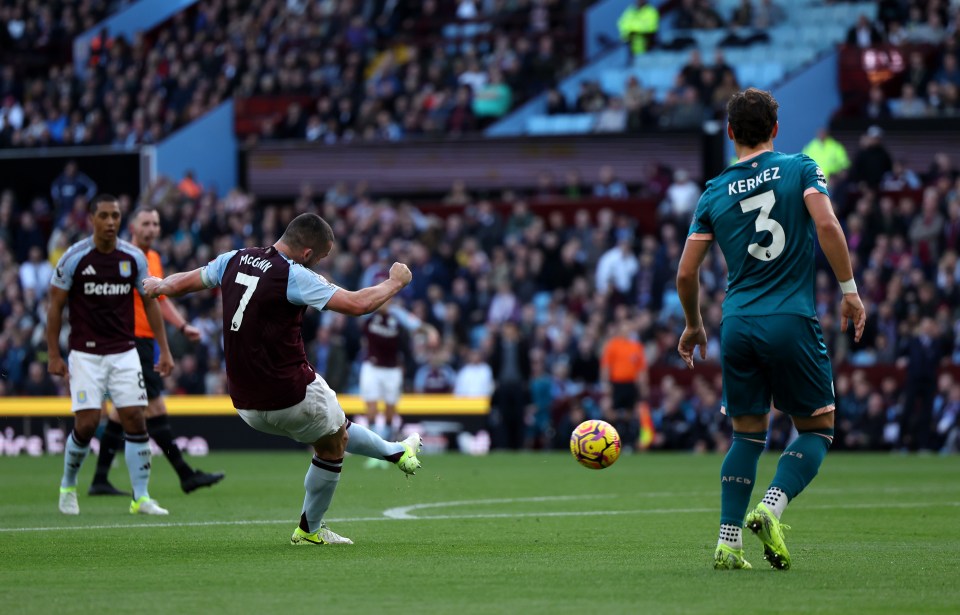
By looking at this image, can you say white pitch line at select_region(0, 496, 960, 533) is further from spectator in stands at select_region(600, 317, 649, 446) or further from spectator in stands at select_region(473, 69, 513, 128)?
spectator in stands at select_region(473, 69, 513, 128)

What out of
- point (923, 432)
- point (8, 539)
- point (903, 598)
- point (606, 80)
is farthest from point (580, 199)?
point (903, 598)

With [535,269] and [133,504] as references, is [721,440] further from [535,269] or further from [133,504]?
[133,504]

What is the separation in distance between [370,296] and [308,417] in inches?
38.6

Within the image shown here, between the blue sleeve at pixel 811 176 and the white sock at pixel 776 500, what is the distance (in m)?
1.54

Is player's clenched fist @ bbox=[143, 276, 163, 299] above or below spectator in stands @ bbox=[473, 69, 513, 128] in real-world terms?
below

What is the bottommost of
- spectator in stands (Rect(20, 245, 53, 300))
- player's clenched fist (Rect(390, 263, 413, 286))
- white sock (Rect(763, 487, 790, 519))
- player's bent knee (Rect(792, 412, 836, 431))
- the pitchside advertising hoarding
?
the pitchside advertising hoarding

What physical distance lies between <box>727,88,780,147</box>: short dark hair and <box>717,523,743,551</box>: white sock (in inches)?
78.0

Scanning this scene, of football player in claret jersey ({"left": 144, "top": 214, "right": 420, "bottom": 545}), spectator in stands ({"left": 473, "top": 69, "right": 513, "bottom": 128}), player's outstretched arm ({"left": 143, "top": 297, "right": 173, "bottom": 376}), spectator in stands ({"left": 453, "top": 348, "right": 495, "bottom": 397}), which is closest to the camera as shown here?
football player in claret jersey ({"left": 144, "top": 214, "right": 420, "bottom": 545})

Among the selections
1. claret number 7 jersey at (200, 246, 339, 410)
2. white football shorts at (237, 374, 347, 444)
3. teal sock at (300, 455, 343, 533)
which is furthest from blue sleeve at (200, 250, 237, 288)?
teal sock at (300, 455, 343, 533)

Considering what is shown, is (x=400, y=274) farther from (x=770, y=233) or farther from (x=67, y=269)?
(x=67, y=269)

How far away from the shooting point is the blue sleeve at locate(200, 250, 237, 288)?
9.48 meters

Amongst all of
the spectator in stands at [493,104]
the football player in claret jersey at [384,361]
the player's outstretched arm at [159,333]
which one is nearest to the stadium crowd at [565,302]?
the spectator in stands at [493,104]

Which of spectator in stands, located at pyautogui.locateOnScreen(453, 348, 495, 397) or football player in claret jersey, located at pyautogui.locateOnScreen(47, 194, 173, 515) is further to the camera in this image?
spectator in stands, located at pyautogui.locateOnScreen(453, 348, 495, 397)

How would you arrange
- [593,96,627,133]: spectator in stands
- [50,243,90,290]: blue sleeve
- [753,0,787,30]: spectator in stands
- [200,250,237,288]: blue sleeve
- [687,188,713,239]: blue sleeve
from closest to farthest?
1. [687,188,713,239]: blue sleeve
2. [200,250,237,288]: blue sleeve
3. [50,243,90,290]: blue sleeve
4. [593,96,627,133]: spectator in stands
5. [753,0,787,30]: spectator in stands
